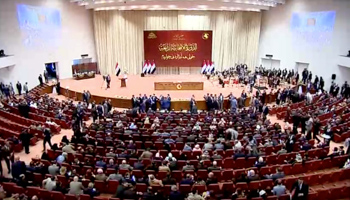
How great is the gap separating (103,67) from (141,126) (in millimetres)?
19111

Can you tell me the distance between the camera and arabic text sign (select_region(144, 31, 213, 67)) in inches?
1211

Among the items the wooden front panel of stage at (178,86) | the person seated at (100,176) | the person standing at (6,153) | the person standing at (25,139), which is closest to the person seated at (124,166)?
the person seated at (100,176)

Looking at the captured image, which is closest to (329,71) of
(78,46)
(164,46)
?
(164,46)

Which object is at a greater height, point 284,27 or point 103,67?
point 284,27

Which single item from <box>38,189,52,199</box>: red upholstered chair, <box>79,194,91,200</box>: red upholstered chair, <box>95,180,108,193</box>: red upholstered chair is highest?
<box>79,194,91,200</box>: red upholstered chair

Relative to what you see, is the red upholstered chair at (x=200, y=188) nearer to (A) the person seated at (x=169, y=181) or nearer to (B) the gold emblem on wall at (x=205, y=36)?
(A) the person seated at (x=169, y=181)

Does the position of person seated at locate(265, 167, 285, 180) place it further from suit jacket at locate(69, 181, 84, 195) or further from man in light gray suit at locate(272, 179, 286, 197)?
suit jacket at locate(69, 181, 84, 195)

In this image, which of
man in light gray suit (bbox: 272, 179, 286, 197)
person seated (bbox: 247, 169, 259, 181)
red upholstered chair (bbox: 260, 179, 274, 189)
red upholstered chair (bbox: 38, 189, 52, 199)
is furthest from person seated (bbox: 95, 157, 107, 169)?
man in light gray suit (bbox: 272, 179, 286, 197)

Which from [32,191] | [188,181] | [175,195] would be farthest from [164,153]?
[32,191]

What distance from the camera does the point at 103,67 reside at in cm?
3159

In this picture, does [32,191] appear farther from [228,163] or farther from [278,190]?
[278,190]

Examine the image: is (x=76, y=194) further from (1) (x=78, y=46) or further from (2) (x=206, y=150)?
(1) (x=78, y=46)

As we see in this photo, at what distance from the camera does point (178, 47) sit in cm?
3100

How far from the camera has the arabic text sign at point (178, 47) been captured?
101ft
